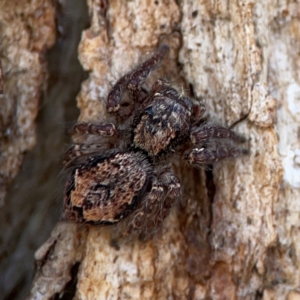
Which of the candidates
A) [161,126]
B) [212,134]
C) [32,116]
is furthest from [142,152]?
[32,116]

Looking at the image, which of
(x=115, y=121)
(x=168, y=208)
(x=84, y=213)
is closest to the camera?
(x=84, y=213)

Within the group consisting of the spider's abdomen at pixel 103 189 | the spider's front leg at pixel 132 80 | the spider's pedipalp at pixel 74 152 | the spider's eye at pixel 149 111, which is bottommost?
the spider's abdomen at pixel 103 189

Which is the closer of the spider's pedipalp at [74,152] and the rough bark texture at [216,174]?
the rough bark texture at [216,174]

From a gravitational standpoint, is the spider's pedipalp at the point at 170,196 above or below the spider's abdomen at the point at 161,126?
below

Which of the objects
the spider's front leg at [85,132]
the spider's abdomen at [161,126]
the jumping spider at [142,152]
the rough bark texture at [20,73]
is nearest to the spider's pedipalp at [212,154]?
the jumping spider at [142,152]

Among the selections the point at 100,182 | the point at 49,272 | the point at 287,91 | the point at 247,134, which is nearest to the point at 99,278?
the point at 49,272

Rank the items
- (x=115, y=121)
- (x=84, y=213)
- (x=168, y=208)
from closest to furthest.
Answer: (x=84, y=213)
(x=168, y=208)
(x=115, y=121)

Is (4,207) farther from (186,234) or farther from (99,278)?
(186,234)

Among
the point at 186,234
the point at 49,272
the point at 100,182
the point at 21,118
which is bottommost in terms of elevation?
the point at 49,272

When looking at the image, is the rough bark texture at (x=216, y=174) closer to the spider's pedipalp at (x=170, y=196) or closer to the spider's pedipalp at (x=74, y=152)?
the spider's pedipalp at (x=170, y=196)
